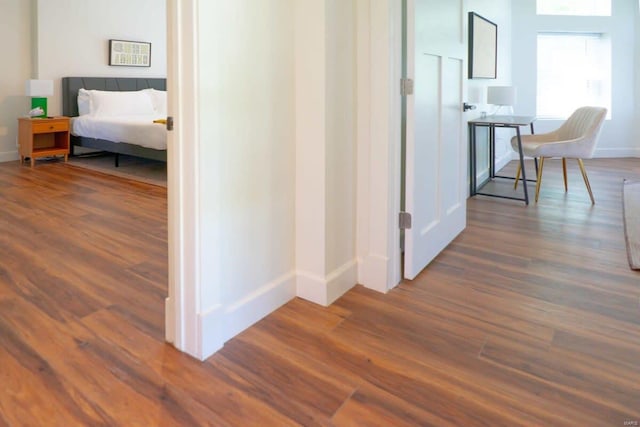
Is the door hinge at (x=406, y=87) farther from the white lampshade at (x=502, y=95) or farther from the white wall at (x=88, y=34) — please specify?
the white wall at (x=88, y=34)

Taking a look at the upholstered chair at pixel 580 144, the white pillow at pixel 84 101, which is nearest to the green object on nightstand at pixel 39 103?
the white pillow at pixel 84 101

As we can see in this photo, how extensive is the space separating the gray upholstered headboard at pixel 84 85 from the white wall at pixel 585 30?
5239 mm

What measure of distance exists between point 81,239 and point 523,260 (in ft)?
8.44

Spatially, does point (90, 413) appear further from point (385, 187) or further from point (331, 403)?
point (385, 187)

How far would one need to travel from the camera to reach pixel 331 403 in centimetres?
141

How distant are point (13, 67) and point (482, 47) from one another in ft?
17.2

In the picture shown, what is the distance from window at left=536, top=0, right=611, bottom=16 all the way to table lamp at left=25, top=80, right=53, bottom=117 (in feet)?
20.8

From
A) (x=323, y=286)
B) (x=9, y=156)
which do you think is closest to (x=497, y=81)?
(x=323, y=286)

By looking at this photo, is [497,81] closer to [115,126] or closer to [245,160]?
[115,126]

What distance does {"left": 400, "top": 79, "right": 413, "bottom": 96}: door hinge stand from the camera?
2.21m

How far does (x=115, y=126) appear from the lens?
5.17 metres

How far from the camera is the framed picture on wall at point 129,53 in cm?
627

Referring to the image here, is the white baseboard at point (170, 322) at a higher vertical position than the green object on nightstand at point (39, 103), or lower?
lower

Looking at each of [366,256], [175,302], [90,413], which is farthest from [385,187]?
[90,413]
